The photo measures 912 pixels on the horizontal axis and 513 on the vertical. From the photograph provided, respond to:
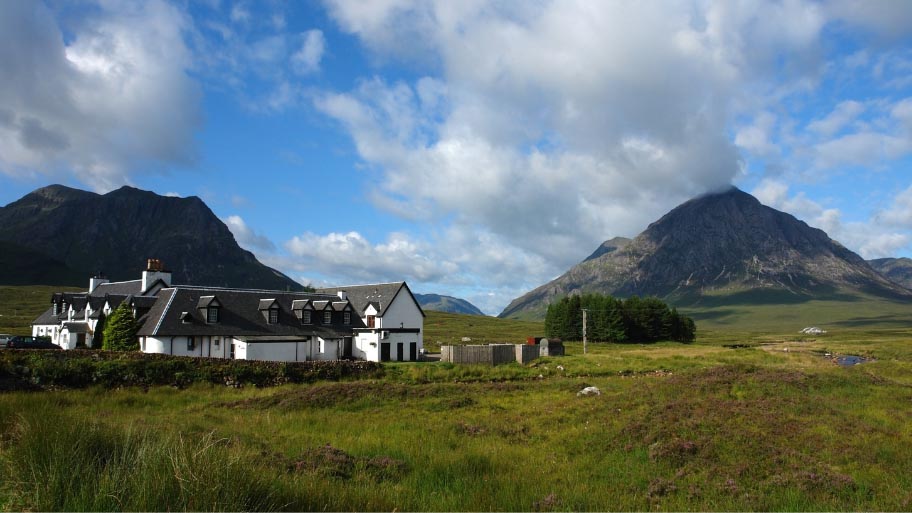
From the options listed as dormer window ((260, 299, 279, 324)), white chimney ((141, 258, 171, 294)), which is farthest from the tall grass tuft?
white chimney ((141, 258, 171, 294))

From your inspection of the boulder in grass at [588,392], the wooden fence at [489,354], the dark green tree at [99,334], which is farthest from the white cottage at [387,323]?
the boulder in grass at [588,392]

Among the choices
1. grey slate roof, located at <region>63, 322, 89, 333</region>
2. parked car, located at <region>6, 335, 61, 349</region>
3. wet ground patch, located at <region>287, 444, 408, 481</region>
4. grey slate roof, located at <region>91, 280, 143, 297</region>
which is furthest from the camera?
grey slate roof, located at <region>91, 280, 143, 297</region>

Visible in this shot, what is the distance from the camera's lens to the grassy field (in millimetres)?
7465

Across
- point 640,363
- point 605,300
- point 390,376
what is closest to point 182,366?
point 390,376

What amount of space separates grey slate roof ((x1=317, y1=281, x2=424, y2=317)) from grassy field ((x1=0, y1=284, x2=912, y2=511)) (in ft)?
100

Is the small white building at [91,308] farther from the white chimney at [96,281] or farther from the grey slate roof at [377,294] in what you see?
the grey slate roof at [377,294]

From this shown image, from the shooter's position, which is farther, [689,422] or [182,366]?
[182,366]

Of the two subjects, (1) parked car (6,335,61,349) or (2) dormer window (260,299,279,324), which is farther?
(2) dormer window (260,299,279,324)

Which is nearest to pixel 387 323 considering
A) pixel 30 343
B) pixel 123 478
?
pixel 30 343

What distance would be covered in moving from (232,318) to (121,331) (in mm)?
9270

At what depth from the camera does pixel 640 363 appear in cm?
5100

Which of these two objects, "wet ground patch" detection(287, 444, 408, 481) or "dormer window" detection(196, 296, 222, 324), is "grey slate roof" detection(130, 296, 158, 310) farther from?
"wet ground patch" detection(287, 444, 408, 481)

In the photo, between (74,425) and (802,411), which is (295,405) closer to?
(74,425)

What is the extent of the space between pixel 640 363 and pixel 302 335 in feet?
107
